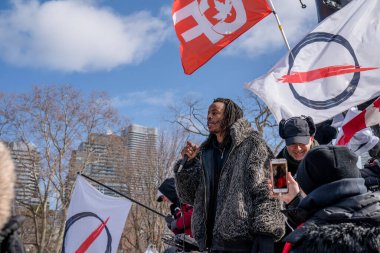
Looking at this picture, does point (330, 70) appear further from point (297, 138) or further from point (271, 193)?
point (271, 193)

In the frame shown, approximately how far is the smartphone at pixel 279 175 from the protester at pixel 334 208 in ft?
2.68

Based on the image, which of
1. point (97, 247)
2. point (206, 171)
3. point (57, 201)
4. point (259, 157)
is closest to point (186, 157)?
point (206, 171)

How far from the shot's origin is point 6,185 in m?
2.11

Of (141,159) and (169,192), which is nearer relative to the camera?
(169,192)

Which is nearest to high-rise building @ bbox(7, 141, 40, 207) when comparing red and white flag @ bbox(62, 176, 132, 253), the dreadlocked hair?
red and white flag @ bbox(62, 176, 132, 253)

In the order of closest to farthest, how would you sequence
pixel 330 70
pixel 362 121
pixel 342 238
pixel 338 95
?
1. pixel 342 238
2. pixel 338 95
3. pixel 330 70
4. pixel 362 121

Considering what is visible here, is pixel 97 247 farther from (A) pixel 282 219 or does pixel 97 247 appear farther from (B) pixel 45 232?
(B) pixel 45 232

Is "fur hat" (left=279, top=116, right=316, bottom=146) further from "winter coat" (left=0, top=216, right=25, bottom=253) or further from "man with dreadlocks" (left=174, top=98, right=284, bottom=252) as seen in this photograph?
"winter coat" (left=0, top=216, right=25, bottom=253)

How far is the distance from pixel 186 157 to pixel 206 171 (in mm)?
A: 217

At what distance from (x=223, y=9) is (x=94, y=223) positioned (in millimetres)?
3924

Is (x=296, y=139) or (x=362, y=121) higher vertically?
(x=362, y=121)

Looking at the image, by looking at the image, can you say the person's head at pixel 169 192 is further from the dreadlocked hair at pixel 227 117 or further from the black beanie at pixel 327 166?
the black beanie at pixel 327 166

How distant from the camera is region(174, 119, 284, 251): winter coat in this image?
3.01 metres

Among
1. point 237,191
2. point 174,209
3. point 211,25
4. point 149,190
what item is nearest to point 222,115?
point 237,191
